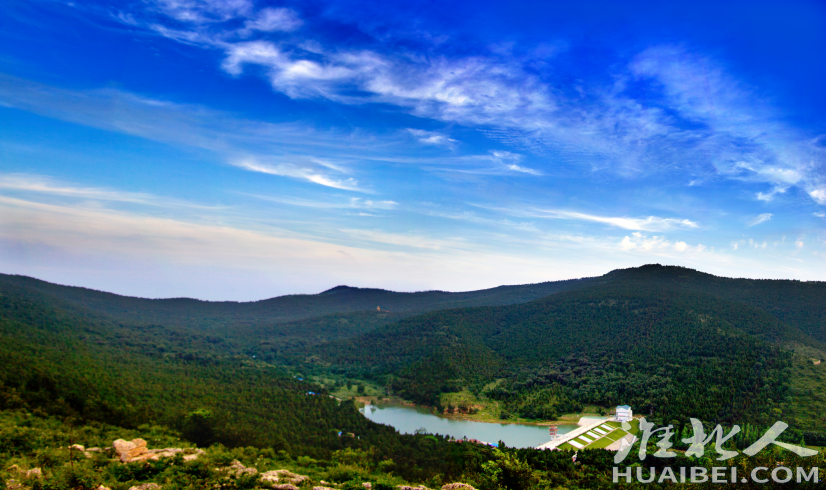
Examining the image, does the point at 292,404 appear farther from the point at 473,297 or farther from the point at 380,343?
the point at 473,297

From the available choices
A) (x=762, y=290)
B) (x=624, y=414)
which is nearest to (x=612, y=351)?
(x=624, y=414)

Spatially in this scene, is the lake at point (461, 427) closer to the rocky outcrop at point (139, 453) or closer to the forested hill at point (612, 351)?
the forested hill at point (612, 351)

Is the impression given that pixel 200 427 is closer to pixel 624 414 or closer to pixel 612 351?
pixel 624 414

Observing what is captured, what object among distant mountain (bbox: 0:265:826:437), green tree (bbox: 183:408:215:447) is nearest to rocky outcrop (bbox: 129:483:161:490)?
green tree (bbox: 183:408:215:447)

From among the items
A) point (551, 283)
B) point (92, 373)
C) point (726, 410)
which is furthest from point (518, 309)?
point (92, 373)

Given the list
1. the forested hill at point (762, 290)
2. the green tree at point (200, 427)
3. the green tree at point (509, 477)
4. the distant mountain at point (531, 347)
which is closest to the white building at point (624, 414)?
the distant mountain at point (531, 347)
